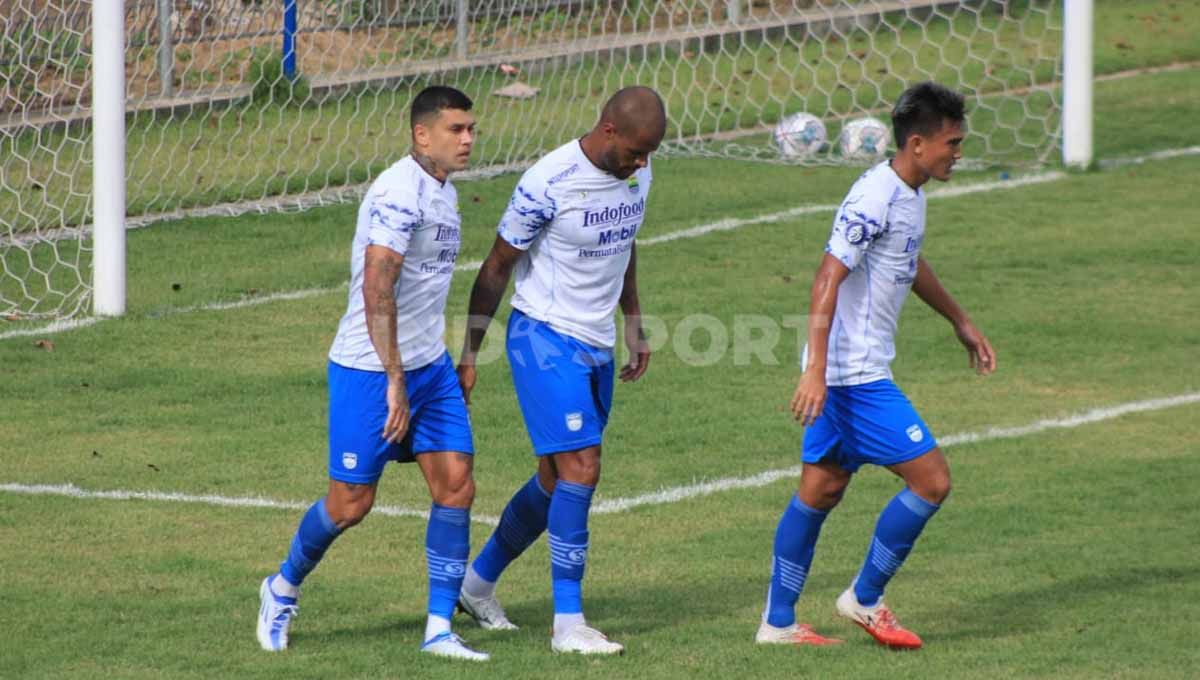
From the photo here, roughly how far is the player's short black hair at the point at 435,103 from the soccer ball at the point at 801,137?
392 inches

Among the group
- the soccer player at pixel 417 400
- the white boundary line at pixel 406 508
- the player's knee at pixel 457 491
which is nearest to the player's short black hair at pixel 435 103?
the soccer player at pixel 417 400

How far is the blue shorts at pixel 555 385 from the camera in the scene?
6.70 m

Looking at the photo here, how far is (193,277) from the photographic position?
12719 mm

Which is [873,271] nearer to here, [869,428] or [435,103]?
[869,428]

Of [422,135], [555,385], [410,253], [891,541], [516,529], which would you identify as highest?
[422,135]

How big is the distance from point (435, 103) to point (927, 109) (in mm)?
1586

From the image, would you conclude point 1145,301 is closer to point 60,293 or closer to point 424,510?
point 424,510

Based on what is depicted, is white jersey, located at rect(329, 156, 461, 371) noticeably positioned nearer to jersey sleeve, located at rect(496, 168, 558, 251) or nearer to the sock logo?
jersey sleeve, located at rect(496, 168, 558, 251)

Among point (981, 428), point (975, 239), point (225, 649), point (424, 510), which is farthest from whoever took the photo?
point (975, 239)

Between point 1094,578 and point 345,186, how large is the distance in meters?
8.35

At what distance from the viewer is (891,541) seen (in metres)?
6.69

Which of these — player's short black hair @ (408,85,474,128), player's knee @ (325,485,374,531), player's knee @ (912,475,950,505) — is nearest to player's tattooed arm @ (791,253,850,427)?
player's knee @ (912,475,950,505)

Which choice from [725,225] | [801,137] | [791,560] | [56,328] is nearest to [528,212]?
[791,560]

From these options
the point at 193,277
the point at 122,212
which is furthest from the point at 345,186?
the point at 122,212
